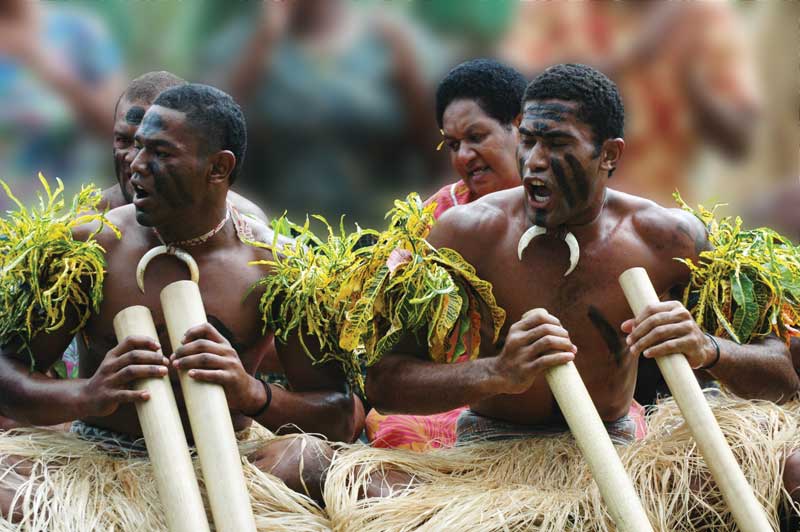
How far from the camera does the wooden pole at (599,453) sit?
2.90 m

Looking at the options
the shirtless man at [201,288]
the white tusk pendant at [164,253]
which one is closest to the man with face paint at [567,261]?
the shirtless man at [201,288]

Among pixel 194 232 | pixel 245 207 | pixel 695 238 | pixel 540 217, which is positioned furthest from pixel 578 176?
pixel 245 207

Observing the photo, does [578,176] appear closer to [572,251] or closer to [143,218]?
[572,251]

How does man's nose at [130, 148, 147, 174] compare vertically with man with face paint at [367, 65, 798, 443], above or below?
above

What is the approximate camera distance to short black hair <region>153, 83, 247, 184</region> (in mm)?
3609

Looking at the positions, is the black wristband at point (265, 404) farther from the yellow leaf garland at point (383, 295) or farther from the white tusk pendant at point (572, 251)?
the white tusk pendant at point (572, 251)

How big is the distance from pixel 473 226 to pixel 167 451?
114 centimetres

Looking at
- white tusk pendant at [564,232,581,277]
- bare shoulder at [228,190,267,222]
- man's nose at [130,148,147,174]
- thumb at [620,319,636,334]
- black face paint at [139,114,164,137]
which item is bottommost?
thumb at [620,319,636,334]

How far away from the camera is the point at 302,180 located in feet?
23.0

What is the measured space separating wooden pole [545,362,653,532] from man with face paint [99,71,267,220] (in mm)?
1692

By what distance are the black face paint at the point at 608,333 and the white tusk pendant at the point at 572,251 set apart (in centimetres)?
13

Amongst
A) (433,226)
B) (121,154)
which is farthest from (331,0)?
(433,226)

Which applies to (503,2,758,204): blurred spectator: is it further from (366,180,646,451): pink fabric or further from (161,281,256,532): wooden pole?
(161,281,256,532): wooden pole

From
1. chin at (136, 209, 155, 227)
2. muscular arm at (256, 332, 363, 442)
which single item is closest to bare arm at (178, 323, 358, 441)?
muscular arm at (256, 332, 363, 442)
